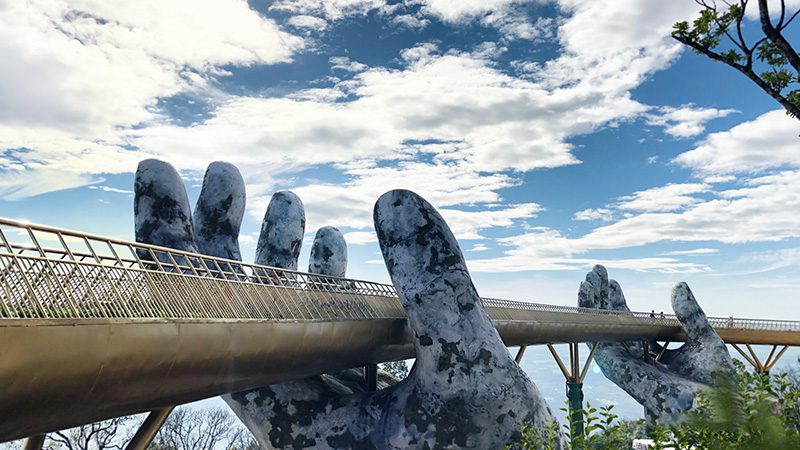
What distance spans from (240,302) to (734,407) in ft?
47.6

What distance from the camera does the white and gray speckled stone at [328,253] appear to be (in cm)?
3281

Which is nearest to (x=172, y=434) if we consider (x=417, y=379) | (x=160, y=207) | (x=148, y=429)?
(x=160, y=207)

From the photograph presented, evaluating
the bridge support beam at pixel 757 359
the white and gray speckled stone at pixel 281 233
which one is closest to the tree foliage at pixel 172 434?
the white and gray speckled stone at pixel 281 233

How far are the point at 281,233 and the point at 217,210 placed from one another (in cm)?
351

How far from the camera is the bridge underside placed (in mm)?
10492

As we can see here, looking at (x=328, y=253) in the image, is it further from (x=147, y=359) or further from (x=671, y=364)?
(x=671, y=364)

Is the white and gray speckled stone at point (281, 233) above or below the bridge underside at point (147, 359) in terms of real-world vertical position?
above

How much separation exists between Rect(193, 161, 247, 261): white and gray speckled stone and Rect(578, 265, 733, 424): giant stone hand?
1185 inches

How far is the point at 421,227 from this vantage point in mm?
22391

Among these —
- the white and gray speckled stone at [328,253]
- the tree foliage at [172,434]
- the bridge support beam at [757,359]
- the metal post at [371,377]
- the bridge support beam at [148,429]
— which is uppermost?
the white and gray speckled stone at [328,253]

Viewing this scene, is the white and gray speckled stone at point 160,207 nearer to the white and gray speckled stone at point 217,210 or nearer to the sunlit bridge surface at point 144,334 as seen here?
the white and gray speckled stone at point 217,210

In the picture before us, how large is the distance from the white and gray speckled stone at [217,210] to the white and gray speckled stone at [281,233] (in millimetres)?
2170

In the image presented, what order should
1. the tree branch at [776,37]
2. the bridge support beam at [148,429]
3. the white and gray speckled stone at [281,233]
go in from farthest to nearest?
1. the white and gray speckled stone at [281,233]
2. the bridge support beam at [148,429]
3. the tree branch at [776,37]

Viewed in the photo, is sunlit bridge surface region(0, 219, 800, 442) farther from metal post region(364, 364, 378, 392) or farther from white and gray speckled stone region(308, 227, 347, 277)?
white and gray speckled stone region(308, 227, 347, 277)
